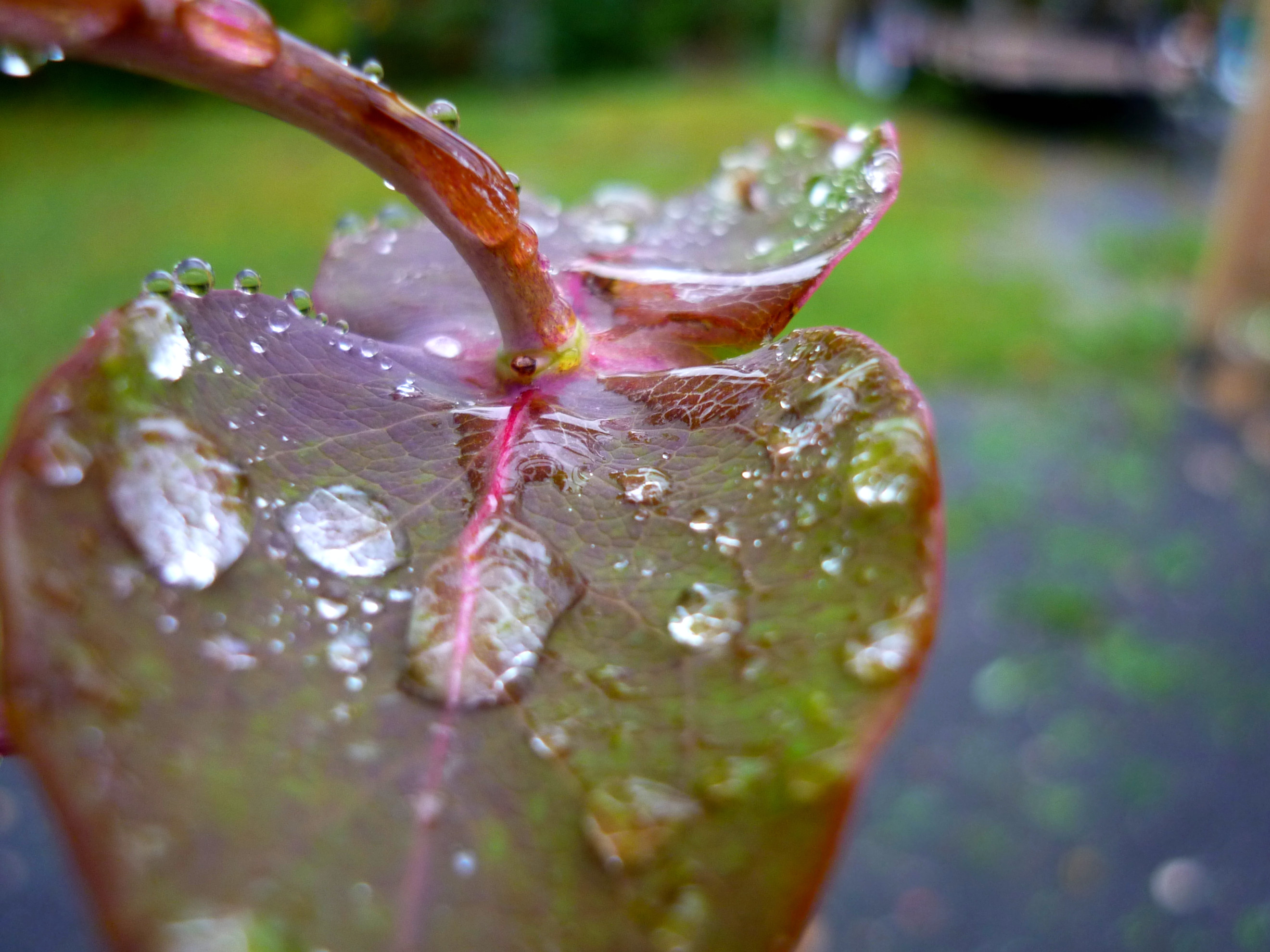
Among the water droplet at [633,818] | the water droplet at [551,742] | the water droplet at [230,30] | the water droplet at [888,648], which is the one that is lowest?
the water droplet at [633,818]

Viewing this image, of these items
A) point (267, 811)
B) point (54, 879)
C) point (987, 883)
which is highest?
point (267, 811)

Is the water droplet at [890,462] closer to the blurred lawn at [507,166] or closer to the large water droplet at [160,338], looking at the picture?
the large water droplet at [160,338]

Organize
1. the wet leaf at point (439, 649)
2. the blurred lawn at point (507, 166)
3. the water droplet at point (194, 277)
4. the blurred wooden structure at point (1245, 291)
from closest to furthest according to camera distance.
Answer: the wet leaf at point (439, 649) → the water droplet at point (194, 277) → the blurred wooden structure at point (1245, 291) → the blurred lawn at point (507, 166)

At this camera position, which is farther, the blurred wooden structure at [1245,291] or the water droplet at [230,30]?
the blurred wooden structure at [1245,291]

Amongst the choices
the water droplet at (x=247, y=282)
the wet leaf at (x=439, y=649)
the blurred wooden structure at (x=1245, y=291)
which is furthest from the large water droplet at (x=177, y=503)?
the blurred wooden structure at (x=1245, y=291)

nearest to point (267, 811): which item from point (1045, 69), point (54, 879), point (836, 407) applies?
point (836, 407)

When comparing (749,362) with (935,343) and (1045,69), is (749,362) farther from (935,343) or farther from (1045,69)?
(1045,69)

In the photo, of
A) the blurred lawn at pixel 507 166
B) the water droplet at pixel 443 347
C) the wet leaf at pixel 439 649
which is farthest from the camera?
the blurred lawn at pixel 507 166

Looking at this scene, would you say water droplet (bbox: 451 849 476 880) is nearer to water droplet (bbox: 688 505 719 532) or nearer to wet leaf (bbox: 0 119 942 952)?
wet leaf (bbox: 0 119 942 952)
